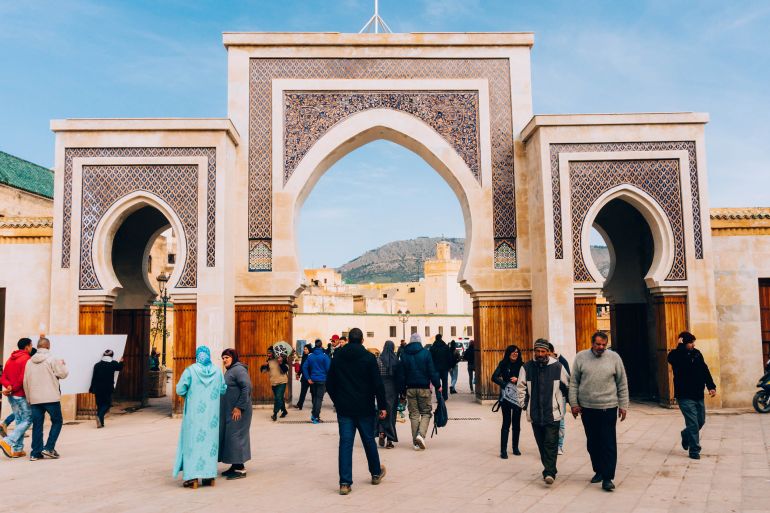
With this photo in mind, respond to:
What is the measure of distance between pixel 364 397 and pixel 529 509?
1.60 m

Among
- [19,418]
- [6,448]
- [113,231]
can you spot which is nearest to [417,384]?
[19,418]

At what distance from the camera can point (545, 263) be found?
1141 cm

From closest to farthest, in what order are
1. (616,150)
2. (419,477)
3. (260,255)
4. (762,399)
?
1. (419,477)
2. (762,399)
3. (616,150)
4. (260,255)

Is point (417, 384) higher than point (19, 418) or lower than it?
higher

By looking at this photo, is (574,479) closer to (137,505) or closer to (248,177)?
(137,505)

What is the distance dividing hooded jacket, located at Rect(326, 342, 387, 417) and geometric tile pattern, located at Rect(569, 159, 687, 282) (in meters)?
6.43

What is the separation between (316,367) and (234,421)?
4.65 metres

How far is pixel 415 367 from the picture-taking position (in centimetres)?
798

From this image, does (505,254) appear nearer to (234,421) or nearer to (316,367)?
(316,367)

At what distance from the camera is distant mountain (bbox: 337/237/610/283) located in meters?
151

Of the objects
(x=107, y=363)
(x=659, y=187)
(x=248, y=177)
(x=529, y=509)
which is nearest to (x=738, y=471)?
(x=529, y=509)

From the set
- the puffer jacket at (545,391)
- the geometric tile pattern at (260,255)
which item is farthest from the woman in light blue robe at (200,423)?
the geometric tile pattern at (260,255)

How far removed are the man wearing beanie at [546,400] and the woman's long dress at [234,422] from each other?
8.43 feet

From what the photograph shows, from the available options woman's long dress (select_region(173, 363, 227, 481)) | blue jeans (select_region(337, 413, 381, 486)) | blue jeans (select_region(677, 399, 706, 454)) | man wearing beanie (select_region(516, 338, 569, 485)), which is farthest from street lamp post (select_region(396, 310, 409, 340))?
blue jeans (select_region(337, 413, 381, 486))
